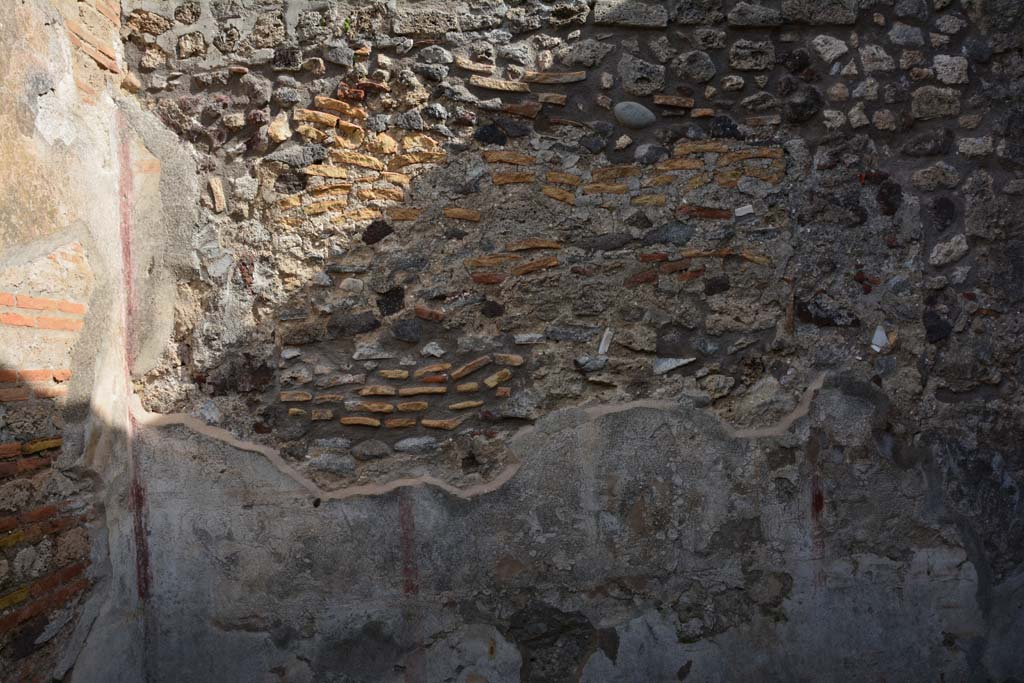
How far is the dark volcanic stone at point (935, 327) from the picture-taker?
302 centimetres

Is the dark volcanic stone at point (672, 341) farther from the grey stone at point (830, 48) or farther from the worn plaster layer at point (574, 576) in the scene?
the grey stone at point (830, 48)

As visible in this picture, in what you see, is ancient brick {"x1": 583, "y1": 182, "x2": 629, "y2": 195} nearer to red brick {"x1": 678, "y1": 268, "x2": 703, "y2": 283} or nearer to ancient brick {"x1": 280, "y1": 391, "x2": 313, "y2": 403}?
red brick {"x1": 678, "y1": 268, "x2": 703, "y2": 283}

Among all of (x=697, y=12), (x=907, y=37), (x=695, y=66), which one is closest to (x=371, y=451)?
(x=695, y=66)

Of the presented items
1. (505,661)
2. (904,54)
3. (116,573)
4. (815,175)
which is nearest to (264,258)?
(116,573)

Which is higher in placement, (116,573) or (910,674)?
(116,573)

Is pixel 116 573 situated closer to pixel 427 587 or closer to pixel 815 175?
pixel 427 587

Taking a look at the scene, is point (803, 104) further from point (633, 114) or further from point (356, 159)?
point (356, 159)

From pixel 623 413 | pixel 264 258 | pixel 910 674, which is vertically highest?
pixel 264 258

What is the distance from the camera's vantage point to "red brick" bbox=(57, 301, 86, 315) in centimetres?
270

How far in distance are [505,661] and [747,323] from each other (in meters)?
1.53

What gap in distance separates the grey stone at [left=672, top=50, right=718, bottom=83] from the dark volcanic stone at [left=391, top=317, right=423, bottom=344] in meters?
1.38

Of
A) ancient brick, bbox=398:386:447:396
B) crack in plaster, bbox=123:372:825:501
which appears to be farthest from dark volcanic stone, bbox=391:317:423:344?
crack in plaster, bbox=123:372:825:501

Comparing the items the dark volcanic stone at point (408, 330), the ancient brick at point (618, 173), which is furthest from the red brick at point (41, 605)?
the ancient brick at point (618, 173)

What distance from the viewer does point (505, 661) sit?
9.62ft
